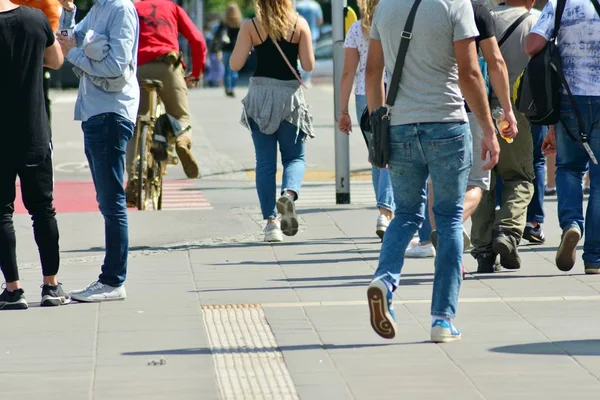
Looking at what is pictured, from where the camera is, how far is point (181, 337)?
6410 millimetres

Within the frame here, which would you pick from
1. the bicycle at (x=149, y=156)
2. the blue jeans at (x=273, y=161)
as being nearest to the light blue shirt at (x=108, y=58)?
the blue jeans at (x=273, y=161)

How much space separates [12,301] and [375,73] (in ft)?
7.63

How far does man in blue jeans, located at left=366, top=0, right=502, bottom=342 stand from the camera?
6.04 m

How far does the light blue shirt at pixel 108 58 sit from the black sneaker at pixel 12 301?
0.98 metres

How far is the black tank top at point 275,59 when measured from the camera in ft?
31.5

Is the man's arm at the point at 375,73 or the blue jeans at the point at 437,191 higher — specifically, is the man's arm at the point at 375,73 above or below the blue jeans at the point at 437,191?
above

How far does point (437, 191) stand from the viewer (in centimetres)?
617

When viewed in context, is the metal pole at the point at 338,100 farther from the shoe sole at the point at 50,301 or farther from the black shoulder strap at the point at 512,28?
the shoe sole at the point at 50,301

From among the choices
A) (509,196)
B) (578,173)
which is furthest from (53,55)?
(578,173)

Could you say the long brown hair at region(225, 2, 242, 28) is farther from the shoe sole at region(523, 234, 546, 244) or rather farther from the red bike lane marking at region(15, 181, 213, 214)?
the shoe sole at region(523, 234, 546, 244)

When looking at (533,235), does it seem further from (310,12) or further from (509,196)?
(310,12)

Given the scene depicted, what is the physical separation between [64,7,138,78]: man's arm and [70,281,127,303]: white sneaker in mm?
1125

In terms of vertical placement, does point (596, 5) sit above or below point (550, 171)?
above

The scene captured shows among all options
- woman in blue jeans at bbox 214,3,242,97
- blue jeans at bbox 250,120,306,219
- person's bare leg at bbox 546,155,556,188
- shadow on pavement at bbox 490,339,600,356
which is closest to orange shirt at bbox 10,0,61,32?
blue jeans at bbox 250,120,306,219
